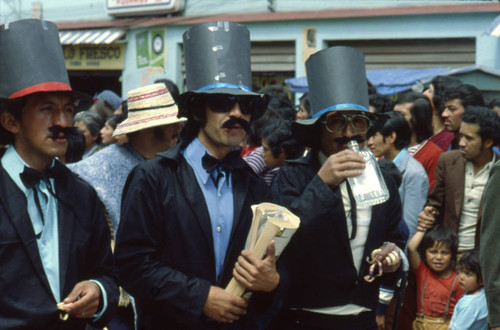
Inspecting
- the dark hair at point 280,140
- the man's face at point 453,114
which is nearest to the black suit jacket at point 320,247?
the dark hair at point 280,140

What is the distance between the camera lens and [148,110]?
4504mm

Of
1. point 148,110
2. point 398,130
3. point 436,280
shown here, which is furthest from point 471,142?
point 148,110

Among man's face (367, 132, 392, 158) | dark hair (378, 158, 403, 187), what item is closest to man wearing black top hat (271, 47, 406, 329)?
dark hair (378, 158, 403, 187)

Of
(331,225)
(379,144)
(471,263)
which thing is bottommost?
(471,263)

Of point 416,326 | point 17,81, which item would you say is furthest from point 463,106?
point 17,81

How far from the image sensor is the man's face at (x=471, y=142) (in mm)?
5543

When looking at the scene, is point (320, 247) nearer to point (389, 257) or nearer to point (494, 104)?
point (389, 257)

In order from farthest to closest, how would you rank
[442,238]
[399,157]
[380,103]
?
[380,103]
[399,157]
[442,238]

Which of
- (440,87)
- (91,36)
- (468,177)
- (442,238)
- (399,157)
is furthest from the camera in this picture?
(91,36)

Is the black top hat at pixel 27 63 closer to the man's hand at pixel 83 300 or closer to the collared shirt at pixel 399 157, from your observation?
the man's hand at pixel 83 300

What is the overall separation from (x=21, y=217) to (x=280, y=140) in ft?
8.79

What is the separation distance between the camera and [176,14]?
1590 cm

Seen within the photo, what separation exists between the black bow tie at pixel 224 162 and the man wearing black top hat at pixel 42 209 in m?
0.50

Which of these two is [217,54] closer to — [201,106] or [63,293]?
[201,106]
